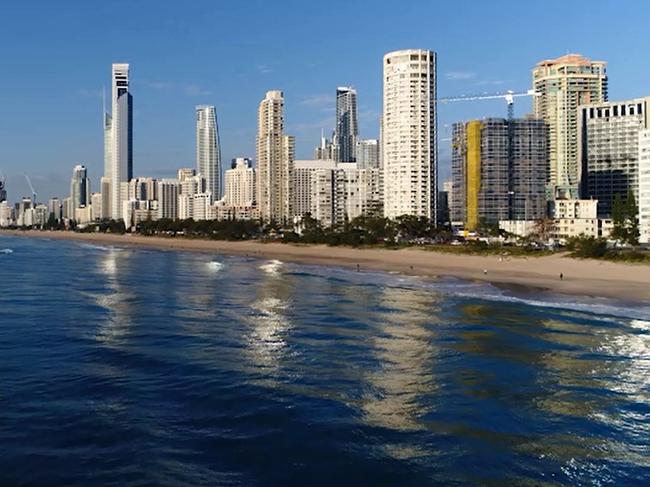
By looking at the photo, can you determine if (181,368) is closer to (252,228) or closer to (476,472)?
(476,472)

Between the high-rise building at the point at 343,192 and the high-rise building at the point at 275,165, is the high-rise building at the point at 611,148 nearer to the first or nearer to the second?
the high-rise building at the point at 343,192

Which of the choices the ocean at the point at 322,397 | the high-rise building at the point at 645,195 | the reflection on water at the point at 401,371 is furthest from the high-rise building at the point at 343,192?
the ocean at the point at 322,397

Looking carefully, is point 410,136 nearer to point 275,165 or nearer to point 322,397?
point 275,165

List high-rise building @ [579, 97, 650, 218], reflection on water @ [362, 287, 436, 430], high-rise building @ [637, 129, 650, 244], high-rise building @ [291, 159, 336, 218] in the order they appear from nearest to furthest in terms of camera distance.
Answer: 1. reflection on water @ [362, 287, 436, 430]
2. high-rise building @ [637, 129, 650, 244]
3. high-rise building @ [579, 97, 650, 218]
4. high-rise building @ [291, 159, 336, 218]

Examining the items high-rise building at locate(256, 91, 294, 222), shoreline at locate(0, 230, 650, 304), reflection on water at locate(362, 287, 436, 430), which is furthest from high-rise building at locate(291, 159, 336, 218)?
reflection on water at locate(362, 287, 436, 430)

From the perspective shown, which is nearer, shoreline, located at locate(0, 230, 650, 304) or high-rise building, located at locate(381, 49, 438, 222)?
shoreline, located at locate(0, 230, 650, 304)

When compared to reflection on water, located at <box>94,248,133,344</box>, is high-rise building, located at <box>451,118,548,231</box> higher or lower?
higher

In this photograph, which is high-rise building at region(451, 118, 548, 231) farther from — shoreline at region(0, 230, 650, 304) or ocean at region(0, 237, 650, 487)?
ocean at region(0, 237, 650, 487)

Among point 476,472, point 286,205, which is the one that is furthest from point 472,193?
point 476,472

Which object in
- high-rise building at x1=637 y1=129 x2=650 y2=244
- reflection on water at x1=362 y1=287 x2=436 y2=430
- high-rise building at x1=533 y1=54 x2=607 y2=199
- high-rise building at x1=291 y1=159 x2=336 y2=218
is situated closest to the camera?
reflection on water at x1=362 y1=287 x2=436 y2=430
